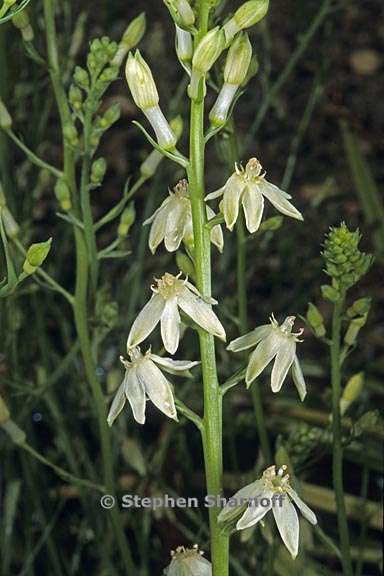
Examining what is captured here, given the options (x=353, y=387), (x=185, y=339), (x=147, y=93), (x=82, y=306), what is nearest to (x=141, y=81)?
(x=147, y=93)

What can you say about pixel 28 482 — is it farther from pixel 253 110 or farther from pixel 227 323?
Answer: pixel 253 110

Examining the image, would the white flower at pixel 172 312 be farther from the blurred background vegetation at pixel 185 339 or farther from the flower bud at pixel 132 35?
the flower bud at pixel 132 35

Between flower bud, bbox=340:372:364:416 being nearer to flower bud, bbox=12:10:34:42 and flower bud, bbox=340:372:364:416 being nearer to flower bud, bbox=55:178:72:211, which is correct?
flower bud, bbox=55:178:72:211

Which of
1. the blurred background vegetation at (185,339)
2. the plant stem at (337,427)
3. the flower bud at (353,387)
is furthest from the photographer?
the blurred background vegetation at (185,339)

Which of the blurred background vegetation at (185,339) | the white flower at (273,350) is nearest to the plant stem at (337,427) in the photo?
the blurred background vegetation at (185,339)

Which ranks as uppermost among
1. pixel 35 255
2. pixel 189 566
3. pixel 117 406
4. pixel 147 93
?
pixel 147 93

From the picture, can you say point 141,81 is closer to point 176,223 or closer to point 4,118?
point 176,223
